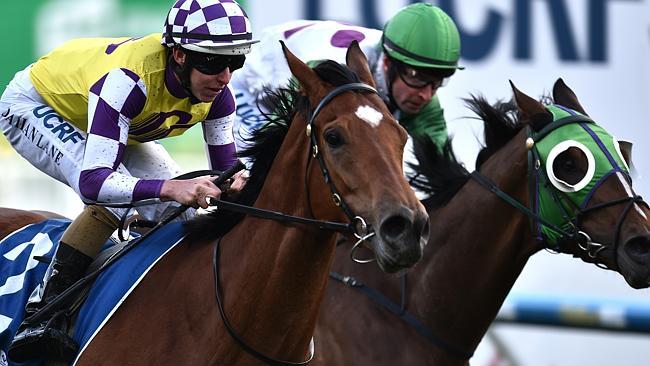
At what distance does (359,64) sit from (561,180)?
98 centimetres

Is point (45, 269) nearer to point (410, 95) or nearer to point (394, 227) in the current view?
point (394, 227)

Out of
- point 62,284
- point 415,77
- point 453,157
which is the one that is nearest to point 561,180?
point 453,157

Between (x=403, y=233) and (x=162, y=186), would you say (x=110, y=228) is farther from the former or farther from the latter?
(x=403, y=233)

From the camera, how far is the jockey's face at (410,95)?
5.10 metres

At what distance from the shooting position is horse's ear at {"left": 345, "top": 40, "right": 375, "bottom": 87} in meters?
3.53

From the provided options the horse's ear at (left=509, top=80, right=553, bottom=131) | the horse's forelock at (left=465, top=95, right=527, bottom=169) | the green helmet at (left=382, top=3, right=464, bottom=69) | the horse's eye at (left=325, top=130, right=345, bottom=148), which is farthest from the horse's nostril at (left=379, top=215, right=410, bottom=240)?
the green helmet at (left=382, top=3, right=464, bottom=69)

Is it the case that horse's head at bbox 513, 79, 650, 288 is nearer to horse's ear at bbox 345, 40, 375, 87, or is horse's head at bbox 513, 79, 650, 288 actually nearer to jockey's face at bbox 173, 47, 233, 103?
horse's ear at bbox 345, 40, 375, 87

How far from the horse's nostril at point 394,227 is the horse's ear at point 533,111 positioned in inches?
53.8

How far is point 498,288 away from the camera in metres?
4.35

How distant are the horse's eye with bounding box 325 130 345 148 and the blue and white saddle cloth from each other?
0.76 m

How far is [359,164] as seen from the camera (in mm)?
3232

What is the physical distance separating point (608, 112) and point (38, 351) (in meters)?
Answer: 3.96

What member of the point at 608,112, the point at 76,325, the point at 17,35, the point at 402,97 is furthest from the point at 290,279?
the point at 608,112

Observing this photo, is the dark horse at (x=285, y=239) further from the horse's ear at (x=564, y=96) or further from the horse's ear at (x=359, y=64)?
the horse's ear at (x=564, y=96)
